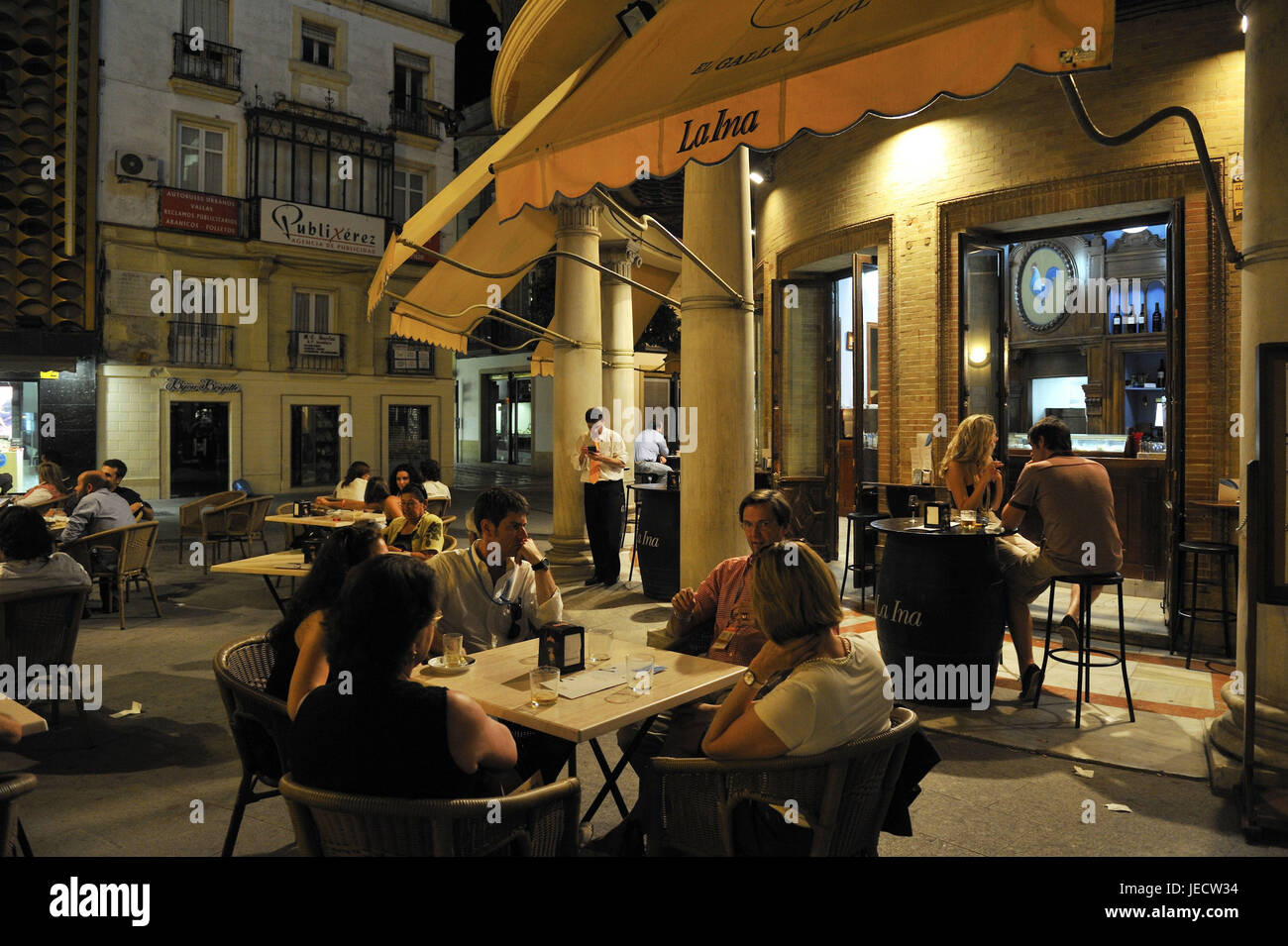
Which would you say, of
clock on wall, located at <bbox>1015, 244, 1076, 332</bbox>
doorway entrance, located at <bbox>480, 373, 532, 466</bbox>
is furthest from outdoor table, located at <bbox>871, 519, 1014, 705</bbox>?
doorway entrance, located at <bbox>480, 373, 532, 466</bbox>

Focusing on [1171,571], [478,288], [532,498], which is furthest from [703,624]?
Answer: [532,498]

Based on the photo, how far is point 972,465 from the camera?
241 inches

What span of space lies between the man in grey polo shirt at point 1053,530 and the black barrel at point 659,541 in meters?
3.25

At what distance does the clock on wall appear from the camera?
42.8ft

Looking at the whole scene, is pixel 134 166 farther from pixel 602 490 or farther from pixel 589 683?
pixel 589 683

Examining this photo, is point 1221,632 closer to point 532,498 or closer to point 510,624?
point 510,624

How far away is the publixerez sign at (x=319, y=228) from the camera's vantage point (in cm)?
2191

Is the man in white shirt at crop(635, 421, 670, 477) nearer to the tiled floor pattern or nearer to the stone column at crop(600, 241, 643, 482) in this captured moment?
the stone column at crop(600, 241, 643, 482)

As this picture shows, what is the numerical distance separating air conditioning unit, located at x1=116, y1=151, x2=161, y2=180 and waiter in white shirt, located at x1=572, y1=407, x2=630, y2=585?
53.6 feet

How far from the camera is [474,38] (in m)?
26.9

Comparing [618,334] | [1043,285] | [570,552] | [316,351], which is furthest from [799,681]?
[316,351]

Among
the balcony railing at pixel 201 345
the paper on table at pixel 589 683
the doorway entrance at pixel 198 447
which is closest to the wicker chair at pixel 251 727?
the paper on table at pixel 589 683

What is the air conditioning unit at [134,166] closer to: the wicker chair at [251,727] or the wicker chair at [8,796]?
the wicker chair at [251,727]

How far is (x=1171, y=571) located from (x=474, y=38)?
26284mm
